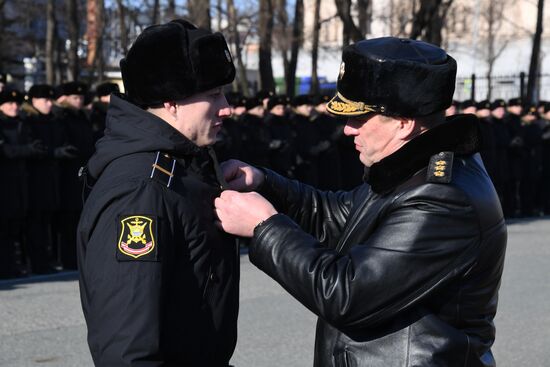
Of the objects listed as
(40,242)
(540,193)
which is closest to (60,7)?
(540,193)

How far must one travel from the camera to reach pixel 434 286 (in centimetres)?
264

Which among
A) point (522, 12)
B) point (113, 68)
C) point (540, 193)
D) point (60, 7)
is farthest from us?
point (522, 12)

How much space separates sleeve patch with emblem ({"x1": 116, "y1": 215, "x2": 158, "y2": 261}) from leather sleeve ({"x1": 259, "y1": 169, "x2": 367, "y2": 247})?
2.93ft

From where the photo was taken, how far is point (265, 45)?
24750 millimetres

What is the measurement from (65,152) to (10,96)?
795 millimetres

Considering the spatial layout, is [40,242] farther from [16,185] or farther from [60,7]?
[60,7]

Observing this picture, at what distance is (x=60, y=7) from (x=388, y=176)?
29513mm

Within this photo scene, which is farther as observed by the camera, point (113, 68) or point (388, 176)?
point (113, 68)

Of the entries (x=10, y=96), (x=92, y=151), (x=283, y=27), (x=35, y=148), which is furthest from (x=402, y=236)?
(x=283, y=27)

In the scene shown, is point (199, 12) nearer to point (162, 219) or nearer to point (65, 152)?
point (65, 152)

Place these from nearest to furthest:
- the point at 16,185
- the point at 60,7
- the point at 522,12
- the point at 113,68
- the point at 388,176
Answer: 1. the point at 388,176
2. the point at 16,185
3. the point at 60,7
4. the point at 113,68
5. the point at 522,12

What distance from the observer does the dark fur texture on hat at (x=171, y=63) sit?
110 inches

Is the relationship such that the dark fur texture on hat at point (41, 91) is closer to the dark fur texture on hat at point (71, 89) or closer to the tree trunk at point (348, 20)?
the dark fur texture on hat at point (71, 89)

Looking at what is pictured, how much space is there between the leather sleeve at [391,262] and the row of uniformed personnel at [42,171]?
747 cm
